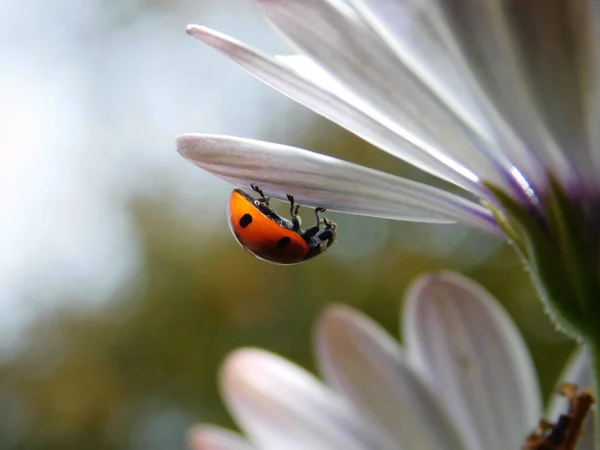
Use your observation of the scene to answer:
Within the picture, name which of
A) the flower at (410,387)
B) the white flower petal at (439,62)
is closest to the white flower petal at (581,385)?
the flower at (410,387)

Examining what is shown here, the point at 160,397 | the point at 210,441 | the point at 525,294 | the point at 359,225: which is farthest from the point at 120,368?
the point at 210,441

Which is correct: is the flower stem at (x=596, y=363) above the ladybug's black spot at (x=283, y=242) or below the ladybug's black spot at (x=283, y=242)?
below

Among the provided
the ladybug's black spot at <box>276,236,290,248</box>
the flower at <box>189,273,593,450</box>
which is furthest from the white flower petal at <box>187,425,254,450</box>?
the ladybug's black spot at <box>276,236,290,248</box>

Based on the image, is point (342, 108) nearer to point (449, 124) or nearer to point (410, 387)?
point (449, 124)

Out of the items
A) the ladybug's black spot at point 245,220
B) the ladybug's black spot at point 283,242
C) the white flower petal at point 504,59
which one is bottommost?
the white flower petal at point 504,59

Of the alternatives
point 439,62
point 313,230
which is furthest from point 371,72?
point 313,230

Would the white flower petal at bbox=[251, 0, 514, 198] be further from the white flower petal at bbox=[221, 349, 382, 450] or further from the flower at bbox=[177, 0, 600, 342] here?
the white flower petal at bbox=[221, 349, 382, 450]

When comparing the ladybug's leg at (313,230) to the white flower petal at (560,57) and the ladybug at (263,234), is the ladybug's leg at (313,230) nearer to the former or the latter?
the ladybug at (263,234)
